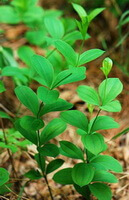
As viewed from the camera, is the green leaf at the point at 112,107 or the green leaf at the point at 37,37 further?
the green leaf at the point at 37,37

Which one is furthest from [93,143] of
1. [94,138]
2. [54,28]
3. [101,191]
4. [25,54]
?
[25,54]

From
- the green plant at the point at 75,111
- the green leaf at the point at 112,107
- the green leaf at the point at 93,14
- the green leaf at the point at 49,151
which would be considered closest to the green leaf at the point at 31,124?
the green plant at the point at 75,111

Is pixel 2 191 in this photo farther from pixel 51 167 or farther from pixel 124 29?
pixel 124 29

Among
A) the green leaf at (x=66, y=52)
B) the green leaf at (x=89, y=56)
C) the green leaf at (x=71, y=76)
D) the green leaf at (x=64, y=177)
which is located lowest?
the green leaf at (x=64, y=177)

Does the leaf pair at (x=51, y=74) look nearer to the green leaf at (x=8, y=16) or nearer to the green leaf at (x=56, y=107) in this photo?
the green leaf at (x=56, y=107)

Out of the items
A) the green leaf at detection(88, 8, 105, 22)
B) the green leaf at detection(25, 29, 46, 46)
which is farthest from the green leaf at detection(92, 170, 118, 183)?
the green leaf at detection(25, 29, 46, 46)

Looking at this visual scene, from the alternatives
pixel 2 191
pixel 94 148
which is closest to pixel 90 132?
pixel 94 148

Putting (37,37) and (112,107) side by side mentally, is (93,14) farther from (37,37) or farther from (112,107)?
(37,37)
